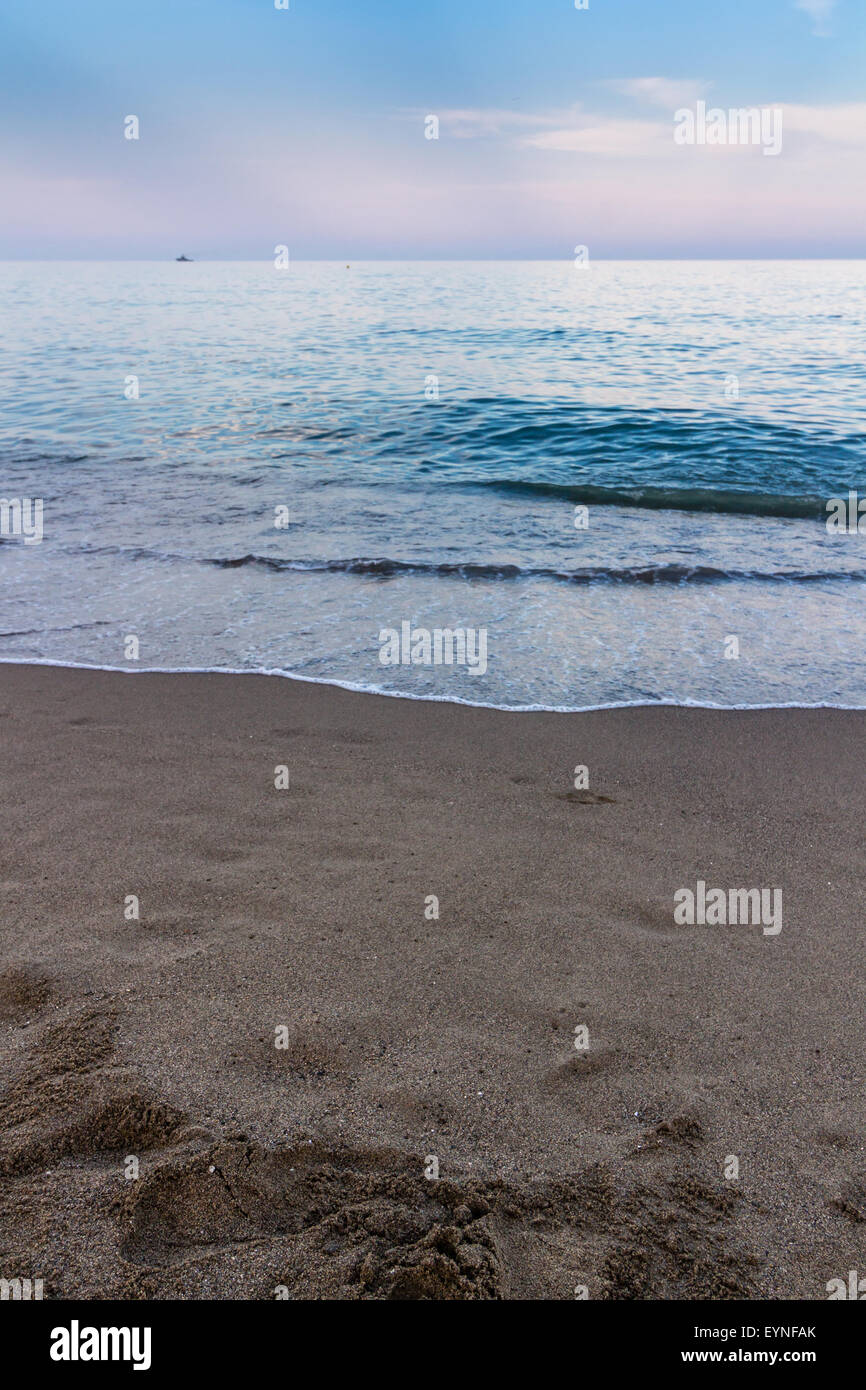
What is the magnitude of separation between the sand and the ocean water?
4.67ft

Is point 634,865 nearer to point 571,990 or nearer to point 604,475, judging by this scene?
point 571,990

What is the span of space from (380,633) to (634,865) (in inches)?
129

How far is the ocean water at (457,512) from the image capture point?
5996mm

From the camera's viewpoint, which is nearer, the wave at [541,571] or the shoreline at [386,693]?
the shoreline at [386,693]

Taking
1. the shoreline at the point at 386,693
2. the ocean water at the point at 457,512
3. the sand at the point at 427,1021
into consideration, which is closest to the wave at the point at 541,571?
the ocean water at the point at 457,512

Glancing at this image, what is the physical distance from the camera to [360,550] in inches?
334

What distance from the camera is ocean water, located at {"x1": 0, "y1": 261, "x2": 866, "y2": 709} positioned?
236 inches

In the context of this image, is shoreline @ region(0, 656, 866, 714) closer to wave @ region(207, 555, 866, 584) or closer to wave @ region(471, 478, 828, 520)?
wave @ region(207, 555, 866, 584)

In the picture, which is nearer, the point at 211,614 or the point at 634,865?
the point at 634,865

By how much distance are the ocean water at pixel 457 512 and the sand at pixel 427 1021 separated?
56.0 inches

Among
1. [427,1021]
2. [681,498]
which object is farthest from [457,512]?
[427,1021]

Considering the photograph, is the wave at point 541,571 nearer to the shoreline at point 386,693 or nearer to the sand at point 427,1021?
the shoreline at point 386,693

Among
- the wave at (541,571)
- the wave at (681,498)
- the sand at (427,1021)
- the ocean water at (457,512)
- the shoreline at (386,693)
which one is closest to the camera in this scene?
the sand at (427,1021)

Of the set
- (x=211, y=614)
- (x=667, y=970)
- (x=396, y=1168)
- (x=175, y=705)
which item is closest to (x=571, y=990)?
(x=667, y=970)
